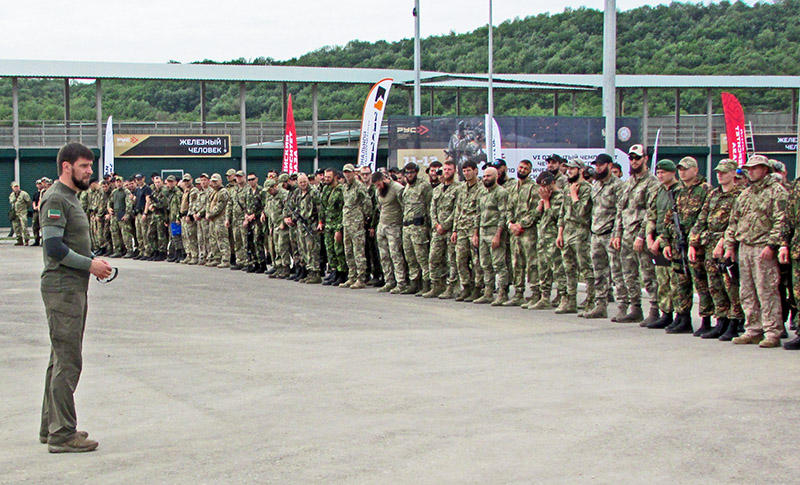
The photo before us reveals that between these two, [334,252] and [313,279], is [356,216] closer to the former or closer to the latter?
[334,252]

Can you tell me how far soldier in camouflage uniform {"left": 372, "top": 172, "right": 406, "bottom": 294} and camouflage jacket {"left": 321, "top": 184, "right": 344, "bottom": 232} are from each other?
3.27 feet

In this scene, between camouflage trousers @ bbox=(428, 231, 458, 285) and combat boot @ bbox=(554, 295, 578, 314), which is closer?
combat boot @ bbox=(554, 295, 578, 314)

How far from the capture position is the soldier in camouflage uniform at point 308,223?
672 inches

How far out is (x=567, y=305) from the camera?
41.5 feet

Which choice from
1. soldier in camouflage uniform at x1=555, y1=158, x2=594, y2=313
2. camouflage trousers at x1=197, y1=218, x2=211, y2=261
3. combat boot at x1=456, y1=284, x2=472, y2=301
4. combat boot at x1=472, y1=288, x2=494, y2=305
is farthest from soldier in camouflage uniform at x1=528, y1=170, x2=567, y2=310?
camouflage trousers at x1=197, y1=218, x2=211, y2=261

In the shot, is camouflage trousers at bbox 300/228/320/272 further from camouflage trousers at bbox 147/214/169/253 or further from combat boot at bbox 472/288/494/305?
camouflage trousers at bbox 147/214/169/253

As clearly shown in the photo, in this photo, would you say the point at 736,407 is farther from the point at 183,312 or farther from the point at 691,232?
the point at 183,312

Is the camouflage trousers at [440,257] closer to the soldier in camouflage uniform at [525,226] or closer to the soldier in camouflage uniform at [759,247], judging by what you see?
the soldier in camouflage uniform at [525,226]

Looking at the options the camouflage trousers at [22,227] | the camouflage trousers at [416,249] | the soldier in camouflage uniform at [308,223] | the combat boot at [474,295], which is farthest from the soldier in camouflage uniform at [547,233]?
the camouflage trousers at [22,227]

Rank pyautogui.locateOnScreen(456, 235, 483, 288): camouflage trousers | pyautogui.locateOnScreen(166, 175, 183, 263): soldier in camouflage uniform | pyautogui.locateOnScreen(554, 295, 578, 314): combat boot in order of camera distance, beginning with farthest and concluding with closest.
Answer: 1. pyautogui.locateOnScreen(166, 175, 183, 263): soldier in camouflage uniform
2. pyautogui.locateOnScreen(456, 235, 483, 288): camouflage trousers
3. pyautogui.locateOnScreen(554, 295, 578, 314): combat boot

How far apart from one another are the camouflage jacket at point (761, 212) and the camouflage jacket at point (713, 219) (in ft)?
0.78

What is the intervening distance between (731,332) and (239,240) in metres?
11.9

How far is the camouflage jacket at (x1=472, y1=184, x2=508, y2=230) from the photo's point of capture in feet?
44.4

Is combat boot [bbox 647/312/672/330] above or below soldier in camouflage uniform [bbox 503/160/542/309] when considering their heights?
below
